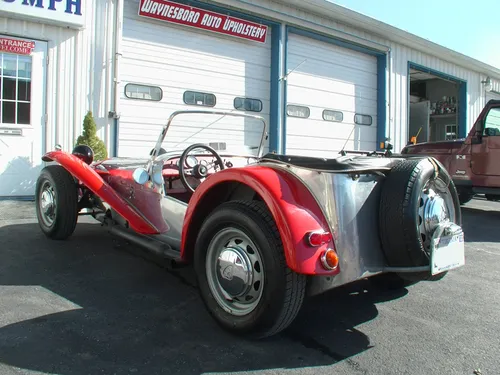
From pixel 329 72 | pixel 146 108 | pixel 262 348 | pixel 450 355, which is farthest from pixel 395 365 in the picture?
pixel 329 72

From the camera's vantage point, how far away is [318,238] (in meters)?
2.35

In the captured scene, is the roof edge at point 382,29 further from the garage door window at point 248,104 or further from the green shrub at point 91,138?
the green shrub at point 91,138

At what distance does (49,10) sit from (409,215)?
765 centimetres

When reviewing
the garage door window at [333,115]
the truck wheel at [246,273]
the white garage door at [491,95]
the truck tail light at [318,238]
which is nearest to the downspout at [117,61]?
the garage door window at [333,115]

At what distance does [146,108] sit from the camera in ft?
30.3

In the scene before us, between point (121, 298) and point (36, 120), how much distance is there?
591cm

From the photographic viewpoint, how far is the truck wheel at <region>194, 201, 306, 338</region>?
2.41 meters

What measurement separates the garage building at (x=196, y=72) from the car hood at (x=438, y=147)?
2649 millimetres

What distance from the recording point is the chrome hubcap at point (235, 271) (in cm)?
259

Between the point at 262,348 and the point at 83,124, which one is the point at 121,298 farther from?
the point at 83,124

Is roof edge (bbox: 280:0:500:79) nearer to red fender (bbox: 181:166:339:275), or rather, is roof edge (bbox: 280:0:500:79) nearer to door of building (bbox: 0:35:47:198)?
door of building (bbox: 0:35:47:198)

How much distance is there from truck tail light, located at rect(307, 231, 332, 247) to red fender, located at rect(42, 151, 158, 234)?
1913 millimetres

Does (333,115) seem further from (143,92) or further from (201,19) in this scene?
(143,92)

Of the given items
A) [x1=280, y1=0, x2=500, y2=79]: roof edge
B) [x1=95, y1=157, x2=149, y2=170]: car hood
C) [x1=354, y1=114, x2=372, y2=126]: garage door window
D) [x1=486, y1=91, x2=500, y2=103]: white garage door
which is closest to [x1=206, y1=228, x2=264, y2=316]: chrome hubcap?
[x1=95, y1=157, x2=149, y2=170]: car hood
